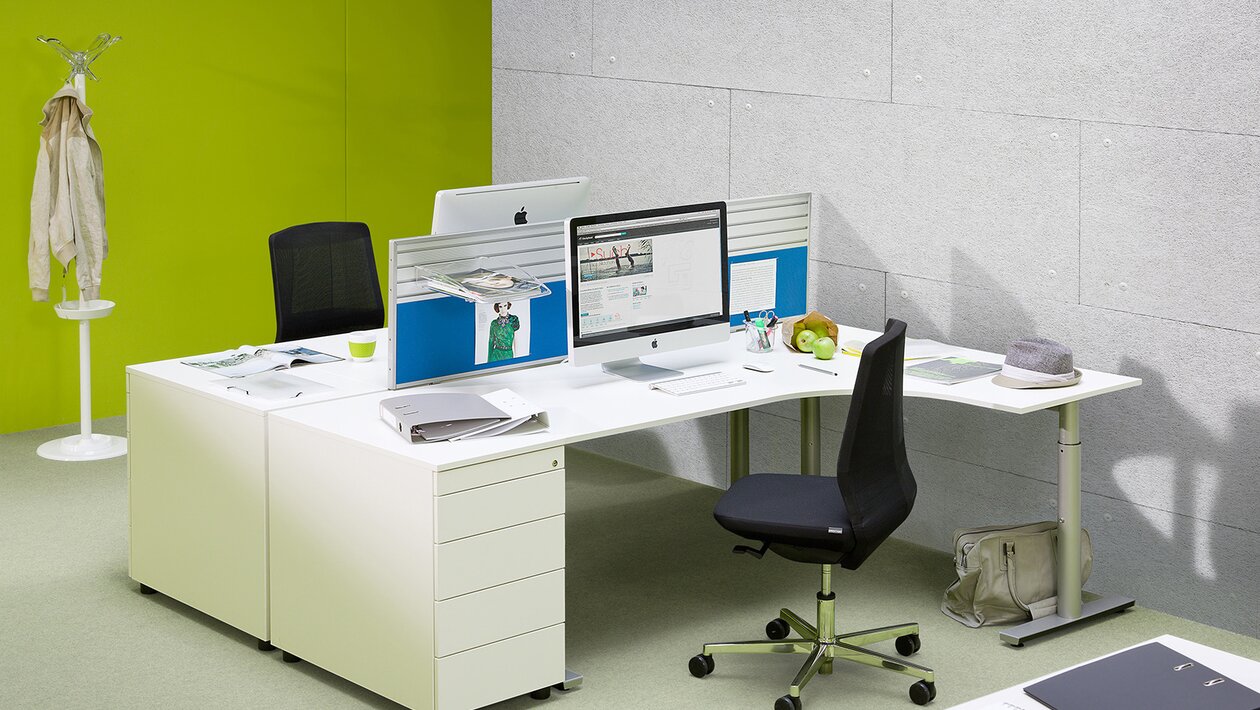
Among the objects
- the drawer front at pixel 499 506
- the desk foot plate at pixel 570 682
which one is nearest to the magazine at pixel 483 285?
the drawer front at pixel 499 506

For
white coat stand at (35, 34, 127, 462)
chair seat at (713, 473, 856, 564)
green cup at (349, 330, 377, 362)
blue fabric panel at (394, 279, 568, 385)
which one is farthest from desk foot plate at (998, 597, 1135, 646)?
white coat stand at (35, 34, 127, 462)

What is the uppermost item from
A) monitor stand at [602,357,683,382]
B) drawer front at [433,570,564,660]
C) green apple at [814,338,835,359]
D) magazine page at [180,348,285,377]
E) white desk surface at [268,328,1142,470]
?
green apple at [814,338,835,359]

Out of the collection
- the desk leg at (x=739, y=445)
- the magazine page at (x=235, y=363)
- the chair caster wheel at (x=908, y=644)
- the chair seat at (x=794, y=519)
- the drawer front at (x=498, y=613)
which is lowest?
the chair caster wheel at (x=908, y=644)

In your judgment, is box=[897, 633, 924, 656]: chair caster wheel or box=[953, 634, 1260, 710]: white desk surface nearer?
box=[953, 634, 1260, 710]: white desk surface

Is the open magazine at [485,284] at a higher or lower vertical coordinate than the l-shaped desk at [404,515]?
higher

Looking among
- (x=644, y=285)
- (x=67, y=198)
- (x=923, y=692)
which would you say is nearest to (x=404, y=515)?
(x=644, y=285)

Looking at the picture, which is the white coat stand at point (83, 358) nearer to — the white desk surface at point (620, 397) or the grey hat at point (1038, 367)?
the white desk surface at point (620, 397)

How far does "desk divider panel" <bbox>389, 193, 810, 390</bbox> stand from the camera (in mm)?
4191

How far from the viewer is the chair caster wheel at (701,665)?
13.1 feet

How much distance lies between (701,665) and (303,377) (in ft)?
4.80

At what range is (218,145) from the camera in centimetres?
697

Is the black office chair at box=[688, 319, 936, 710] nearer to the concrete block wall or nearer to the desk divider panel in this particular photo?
the desk divider panel

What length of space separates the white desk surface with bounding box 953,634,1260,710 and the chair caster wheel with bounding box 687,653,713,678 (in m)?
1.81

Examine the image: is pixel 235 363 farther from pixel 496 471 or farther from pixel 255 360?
pixel 496 471
